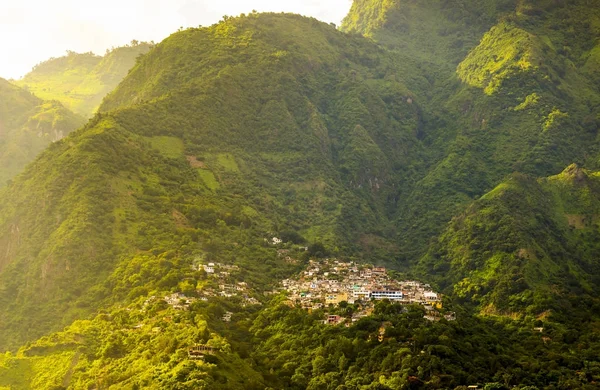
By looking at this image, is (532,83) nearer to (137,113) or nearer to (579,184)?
(579,184)

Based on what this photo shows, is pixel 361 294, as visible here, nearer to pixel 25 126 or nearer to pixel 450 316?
pixel 450 316

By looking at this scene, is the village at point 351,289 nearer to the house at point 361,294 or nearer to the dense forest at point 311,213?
the house at point 361,294

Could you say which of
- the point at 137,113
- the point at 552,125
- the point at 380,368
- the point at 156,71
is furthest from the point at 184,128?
the point at 380,368

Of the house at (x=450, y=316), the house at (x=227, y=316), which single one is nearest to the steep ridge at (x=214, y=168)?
the house at (x=227, y=316)

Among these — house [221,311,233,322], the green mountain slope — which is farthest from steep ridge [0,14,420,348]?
the green mountain slope

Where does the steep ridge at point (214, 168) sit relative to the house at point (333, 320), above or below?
above

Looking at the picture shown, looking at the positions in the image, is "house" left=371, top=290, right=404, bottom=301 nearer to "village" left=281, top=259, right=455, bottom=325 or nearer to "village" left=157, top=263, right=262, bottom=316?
"village" left=281, top=259, right=455, bottom=325
